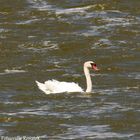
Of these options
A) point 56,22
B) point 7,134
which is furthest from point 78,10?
point 7,134

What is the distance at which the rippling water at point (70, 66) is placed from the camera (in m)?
20.0

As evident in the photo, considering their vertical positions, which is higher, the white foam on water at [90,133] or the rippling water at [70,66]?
the rippling water at [70,66]

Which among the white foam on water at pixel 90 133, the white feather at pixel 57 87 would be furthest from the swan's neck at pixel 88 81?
the white foam on water at pixel 90 133

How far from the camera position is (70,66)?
27.5m

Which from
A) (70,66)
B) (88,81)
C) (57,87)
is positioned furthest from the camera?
(70,66)

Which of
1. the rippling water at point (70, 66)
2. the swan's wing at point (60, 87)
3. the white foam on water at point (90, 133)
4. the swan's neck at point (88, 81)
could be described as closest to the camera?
the white foam on water at point (90, 133)

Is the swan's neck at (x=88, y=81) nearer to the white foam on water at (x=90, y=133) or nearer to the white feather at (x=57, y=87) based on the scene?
the white feather at (x=57, y=87)

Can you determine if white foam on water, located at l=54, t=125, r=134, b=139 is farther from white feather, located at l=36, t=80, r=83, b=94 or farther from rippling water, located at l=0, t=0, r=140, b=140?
white feather, located at l=36, t=80, r=83, b=94

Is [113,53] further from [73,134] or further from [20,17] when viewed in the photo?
[73,134]

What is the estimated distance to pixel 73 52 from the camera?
29.7 m

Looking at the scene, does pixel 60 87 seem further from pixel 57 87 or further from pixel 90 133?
pixel 90 133

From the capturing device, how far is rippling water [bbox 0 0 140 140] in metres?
20.0

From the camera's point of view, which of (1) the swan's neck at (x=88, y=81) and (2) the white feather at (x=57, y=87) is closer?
(2) the white feather at (x=57, y=87)

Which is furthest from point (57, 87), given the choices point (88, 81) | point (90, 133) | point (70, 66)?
point (90, 133)
